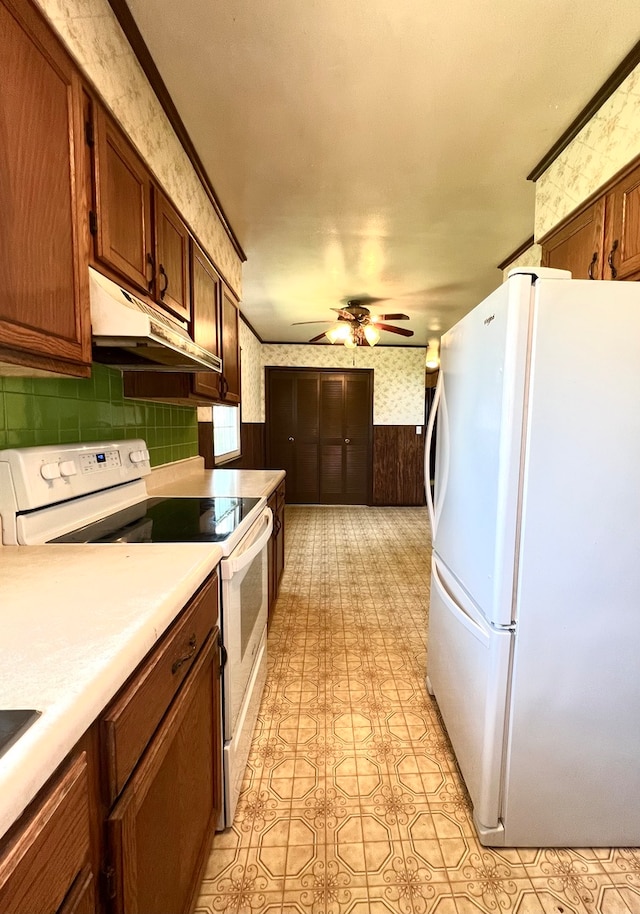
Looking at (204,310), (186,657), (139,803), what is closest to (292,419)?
(204,310)

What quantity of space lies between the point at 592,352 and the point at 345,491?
16.5ft

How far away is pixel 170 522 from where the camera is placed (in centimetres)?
140

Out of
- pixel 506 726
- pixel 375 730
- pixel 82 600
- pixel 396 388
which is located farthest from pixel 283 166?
pixel 396 388

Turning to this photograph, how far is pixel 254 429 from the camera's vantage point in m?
5.40

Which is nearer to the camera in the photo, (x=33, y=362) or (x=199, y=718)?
(x=33, y=362)

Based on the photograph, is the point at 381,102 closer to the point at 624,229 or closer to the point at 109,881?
the point at 624,229

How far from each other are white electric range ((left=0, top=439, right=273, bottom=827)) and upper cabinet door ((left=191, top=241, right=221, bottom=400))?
558mm

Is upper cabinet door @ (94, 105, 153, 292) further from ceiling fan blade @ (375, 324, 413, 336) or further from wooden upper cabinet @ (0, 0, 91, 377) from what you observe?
ceiling fan blade @ (375, 324, 413, 336)

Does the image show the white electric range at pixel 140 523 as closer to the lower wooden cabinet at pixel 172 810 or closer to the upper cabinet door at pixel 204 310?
the lower wooden cabinet at pixel 172 810

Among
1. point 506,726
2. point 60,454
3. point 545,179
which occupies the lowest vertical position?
point 506,726

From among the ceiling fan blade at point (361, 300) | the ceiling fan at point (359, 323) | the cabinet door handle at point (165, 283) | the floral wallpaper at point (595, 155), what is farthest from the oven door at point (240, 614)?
the ceiling fan blade at point (361, 300)

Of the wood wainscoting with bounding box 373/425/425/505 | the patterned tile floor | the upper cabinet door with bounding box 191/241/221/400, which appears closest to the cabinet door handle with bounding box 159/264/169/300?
the upper cabinet door with bounding box 191/241/221/400

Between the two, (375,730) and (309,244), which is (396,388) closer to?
(309,244)

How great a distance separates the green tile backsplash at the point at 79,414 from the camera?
120cm
